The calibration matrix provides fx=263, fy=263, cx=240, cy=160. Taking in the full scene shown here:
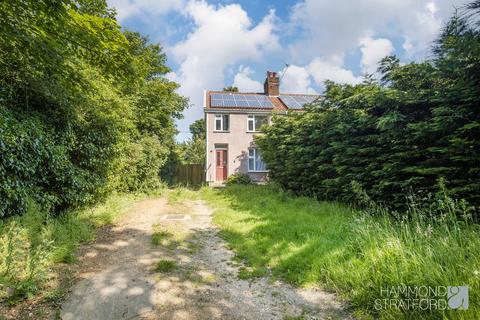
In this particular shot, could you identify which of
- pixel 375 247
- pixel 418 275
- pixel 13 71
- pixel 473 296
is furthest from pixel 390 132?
pixel 13 71

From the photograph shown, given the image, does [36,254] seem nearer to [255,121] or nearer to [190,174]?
[190,174]

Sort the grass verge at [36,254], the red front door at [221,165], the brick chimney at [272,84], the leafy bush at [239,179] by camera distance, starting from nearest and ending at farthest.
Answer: the grass verge at [36,254] < the leafy bush at [239,179] < the red front door at [221,165] < the brick chimney at [272,84]

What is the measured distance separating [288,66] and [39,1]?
18709 millimetres

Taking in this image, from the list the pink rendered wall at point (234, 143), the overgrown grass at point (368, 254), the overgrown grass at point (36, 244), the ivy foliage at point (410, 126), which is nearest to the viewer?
the overgrown grass at point (368, 254)

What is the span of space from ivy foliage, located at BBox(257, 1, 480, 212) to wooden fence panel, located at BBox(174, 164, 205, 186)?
11824 mm

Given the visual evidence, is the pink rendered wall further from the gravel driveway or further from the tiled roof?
the gravel driveway

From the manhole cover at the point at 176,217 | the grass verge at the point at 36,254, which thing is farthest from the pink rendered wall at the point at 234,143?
the grass verge at the point at 36,254

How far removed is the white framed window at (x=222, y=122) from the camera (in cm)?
1941

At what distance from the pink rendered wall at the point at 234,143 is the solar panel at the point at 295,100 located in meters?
3.90

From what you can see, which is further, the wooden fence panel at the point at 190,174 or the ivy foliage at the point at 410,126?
the wooden fence panel at the point at 190,174

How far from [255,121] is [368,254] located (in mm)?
16958

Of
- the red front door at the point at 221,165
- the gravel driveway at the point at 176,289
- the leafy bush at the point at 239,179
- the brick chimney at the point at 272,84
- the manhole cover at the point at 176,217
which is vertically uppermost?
the brick chimney at the point at 272,84

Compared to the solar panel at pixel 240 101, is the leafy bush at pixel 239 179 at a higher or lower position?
lower

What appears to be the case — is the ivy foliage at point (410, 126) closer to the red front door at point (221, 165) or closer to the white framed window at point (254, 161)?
the white framed window at point (254, 161)
